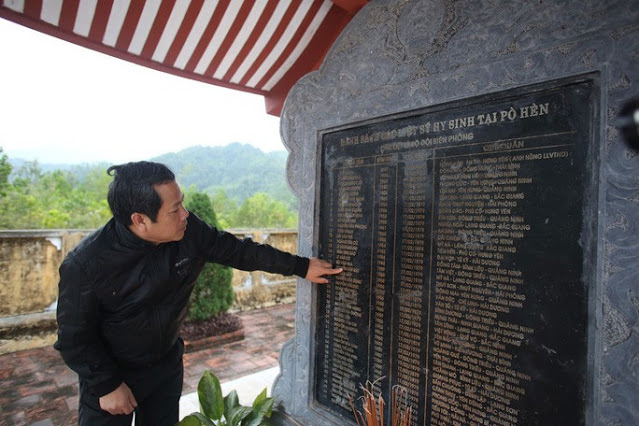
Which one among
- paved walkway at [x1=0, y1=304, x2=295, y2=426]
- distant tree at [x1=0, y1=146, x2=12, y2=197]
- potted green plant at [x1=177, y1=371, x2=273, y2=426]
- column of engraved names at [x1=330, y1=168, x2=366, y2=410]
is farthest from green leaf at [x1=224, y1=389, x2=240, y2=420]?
distant tree at [x1=0, y1=146, x2=12, y2=197]

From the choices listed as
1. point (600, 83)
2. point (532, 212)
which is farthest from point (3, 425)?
point (600, 83)

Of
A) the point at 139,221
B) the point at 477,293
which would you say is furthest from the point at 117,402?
the point at 477,293

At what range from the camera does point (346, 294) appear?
1.97 meters

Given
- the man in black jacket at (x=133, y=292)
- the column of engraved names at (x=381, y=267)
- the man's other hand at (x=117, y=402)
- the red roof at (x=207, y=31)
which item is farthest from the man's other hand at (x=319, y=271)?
the red roof at (x=207, y=31)

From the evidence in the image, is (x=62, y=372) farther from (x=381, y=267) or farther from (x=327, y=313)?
(x=381, y=267)

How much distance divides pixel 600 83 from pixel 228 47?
3013 mm

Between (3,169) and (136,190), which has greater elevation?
(3,169)

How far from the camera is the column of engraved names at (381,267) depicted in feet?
5.76

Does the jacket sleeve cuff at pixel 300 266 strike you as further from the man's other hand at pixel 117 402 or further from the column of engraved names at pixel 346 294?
the man's other hand at pixel 117 402

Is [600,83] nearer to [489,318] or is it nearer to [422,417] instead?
[489,318]

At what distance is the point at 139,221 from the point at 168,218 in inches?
5.8

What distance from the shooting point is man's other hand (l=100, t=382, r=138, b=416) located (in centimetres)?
173

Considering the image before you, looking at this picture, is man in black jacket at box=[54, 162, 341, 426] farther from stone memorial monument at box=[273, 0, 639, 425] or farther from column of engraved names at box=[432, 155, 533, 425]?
column of engraved names at box=[432, 155, 533, 425]

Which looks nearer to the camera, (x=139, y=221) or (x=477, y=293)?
(x=477, y=293)
